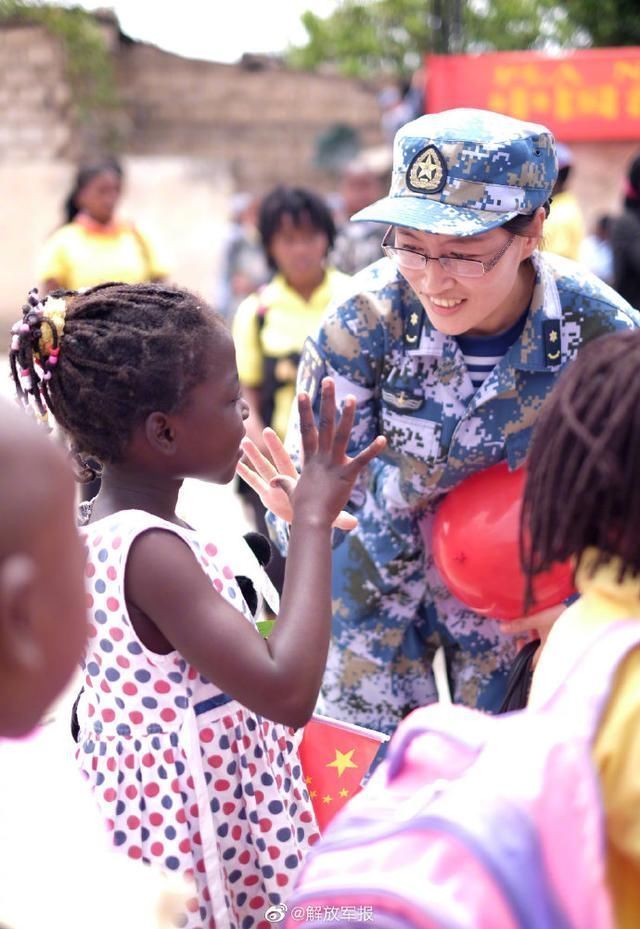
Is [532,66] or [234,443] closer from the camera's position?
[234,443]

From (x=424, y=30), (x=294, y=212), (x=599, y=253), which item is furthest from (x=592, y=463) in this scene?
(x=424, y=30)

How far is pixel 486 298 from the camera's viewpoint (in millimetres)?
2402

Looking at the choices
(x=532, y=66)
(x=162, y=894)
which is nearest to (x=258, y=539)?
(x=162, y=894)

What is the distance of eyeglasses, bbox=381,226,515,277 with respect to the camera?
2359 millimetres

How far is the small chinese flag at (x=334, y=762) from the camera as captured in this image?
2.14 meters

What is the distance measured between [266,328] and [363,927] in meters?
3.51

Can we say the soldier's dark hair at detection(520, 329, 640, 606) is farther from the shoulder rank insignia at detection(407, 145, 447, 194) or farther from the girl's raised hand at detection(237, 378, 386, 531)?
the shoulder rank insignia at detection(407, 145, 447, 194)

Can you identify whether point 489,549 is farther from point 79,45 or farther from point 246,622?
point 79,45

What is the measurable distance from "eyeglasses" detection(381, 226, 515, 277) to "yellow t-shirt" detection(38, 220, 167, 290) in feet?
11.8

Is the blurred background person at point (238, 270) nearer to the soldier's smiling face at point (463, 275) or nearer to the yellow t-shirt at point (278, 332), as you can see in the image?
the yellow t-shirt at point (278, 332)

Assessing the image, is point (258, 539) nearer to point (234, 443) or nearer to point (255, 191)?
point (234, 443)

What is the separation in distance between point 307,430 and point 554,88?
302 inches

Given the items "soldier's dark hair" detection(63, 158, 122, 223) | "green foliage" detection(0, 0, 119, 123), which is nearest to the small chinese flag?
"soldier's dark hair" detection(63, 158, 122, 223)

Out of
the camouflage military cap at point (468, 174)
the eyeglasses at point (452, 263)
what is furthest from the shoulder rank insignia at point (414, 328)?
the camouflage military cap at point (468, 174)
